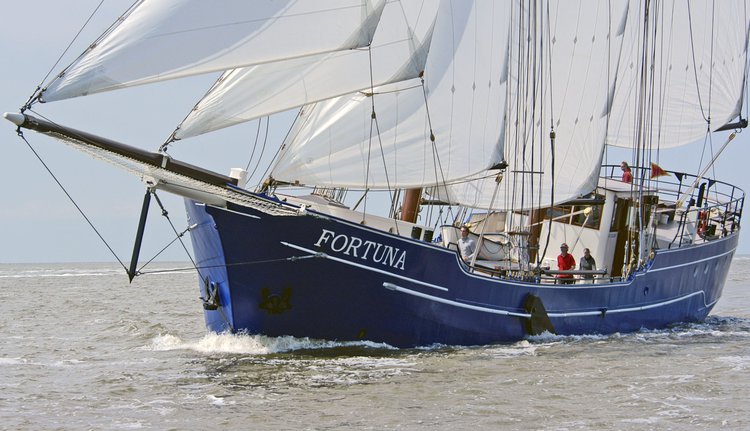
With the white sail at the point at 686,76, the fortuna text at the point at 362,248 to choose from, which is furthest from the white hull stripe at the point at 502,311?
the white sail at the point at 686,76

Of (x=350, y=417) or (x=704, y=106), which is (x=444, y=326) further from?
(x=704, y=106)

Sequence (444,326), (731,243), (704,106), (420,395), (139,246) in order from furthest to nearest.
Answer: (704,106)
(731,243)
(444,326)
(139,246)
(420,395)

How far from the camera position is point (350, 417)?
51.6ft

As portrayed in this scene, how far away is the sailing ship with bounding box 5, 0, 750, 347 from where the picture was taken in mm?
18406

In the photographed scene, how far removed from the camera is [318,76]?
67.4 ft

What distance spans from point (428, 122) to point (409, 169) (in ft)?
3.46

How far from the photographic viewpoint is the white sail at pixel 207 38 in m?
16.3

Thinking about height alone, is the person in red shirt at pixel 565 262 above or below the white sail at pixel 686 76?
below

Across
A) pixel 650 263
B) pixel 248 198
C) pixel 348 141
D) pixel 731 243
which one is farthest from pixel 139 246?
pixel 731 243

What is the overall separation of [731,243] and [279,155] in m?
16.2

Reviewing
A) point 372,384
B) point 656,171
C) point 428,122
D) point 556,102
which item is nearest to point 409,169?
point 428,122

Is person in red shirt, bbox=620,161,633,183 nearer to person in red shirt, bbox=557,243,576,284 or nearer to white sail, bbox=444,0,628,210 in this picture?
white sail, bbox=444,0,628,210

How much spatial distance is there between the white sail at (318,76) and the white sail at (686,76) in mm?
13390

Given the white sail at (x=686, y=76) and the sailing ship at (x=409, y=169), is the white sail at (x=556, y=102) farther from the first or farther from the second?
the white sail at (x=686, y=76)
